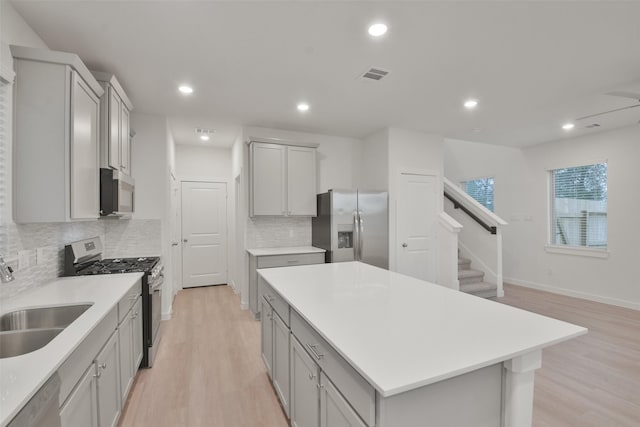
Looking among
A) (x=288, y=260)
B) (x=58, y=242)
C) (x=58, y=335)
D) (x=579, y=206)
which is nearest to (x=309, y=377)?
(x=58, y=335)

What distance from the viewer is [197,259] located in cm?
565

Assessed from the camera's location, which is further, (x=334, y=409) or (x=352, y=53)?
(x=352, y=53)

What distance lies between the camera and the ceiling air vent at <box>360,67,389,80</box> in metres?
2.73

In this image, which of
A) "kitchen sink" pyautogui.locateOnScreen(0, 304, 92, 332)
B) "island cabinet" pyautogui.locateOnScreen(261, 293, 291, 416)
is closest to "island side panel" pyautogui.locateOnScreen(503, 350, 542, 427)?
"island cabinet" pyautogui.locateOnScreen(261, 293, 291, 416)

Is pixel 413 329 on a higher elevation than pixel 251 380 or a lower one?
higher

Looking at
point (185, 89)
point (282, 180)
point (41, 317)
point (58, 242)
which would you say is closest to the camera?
point (41, 317)

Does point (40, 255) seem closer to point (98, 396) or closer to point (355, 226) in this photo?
point (98, 396)

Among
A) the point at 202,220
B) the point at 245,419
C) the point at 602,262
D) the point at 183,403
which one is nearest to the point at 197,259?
the point at 202,220

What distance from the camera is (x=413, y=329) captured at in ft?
4.25

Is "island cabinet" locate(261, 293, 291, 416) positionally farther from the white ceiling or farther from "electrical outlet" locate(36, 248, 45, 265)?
the white ceiling

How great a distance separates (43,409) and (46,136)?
65.2 inches

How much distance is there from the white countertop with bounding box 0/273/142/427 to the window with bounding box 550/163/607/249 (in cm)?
645

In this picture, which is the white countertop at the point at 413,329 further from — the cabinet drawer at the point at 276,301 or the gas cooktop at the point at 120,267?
the gas cooktop at the point at 120,267

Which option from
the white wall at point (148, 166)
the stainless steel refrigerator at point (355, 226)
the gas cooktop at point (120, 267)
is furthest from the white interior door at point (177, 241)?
the stainless steel refrigerator at point (355, 226)
